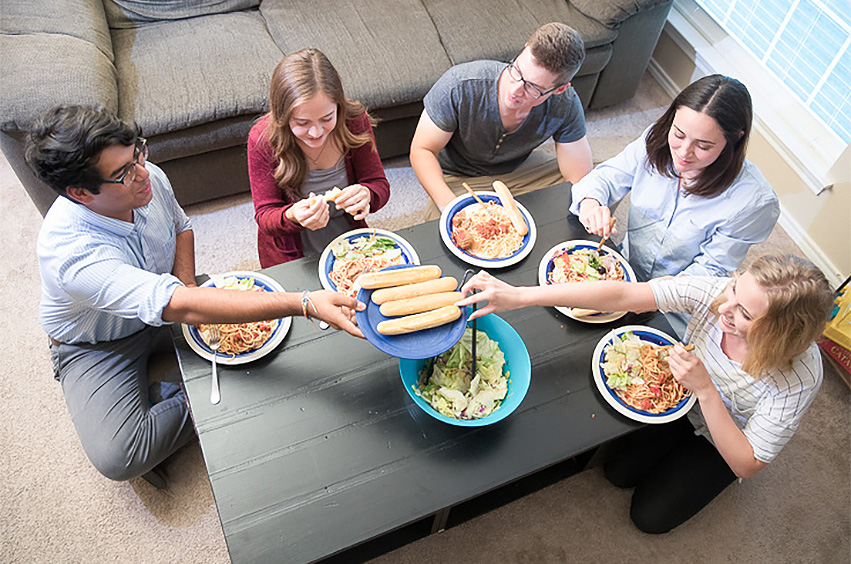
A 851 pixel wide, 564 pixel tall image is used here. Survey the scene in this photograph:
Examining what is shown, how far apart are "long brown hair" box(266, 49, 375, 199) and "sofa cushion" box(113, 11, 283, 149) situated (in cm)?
91

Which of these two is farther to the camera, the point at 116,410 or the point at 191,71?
the point at 191,71

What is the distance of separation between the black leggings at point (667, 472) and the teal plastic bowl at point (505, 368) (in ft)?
1.67

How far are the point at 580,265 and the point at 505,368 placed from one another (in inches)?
19.6

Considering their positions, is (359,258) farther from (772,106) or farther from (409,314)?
(772,106)

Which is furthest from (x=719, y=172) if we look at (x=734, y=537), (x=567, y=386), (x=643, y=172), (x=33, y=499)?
(x=33, y=499)

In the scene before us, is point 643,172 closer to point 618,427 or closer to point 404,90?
point 618,427

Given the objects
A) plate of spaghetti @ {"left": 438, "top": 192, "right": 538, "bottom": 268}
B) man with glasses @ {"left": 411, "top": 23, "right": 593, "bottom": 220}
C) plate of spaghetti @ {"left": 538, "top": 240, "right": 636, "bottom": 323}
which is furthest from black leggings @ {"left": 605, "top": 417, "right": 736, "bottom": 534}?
man with glasses @ {"left": 411, "top": 23, "right": 593, "bottom": 220}

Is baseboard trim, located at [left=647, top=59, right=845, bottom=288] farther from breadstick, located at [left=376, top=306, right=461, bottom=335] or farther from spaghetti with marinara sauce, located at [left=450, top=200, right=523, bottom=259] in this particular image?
breadstick, located at [left=376, top=306, right=461, bottom=335]

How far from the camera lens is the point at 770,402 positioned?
1.68m

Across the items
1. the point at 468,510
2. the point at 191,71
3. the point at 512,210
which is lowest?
the point at 468,510

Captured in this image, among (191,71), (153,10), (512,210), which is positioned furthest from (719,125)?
(153,10)

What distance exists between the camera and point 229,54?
298cm

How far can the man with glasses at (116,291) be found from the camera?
169cm

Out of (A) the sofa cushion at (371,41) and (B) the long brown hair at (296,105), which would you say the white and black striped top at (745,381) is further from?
(A) the sofa cushion at (371,41)
